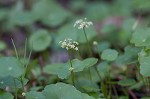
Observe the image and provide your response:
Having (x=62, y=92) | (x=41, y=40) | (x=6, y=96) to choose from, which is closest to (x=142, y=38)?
(x=62, y=92)

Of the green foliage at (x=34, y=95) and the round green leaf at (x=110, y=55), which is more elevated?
the round green leaf at (x=110, y=55)

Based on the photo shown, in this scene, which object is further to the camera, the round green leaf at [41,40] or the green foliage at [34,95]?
the round green leaf at [41,40]

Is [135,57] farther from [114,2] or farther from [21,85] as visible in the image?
[114,2]

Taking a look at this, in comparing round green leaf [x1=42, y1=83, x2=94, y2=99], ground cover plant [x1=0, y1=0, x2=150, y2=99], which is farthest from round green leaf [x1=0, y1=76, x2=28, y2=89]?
round green leaf [x1=42, y1=83, x2=94, y2=99]

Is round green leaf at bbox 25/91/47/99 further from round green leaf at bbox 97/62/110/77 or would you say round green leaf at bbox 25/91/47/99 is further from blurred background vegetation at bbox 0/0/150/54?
blurred background vegetation at bbox 0/0/150/54

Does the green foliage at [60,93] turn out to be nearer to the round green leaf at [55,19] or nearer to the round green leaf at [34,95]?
the round green leaf at [34,95]

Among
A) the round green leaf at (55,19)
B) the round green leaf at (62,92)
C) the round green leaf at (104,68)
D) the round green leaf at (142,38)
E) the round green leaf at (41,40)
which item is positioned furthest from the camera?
the round green leaf at (55,19)

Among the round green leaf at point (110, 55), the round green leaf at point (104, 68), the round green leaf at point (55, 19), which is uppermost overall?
the round green leaf at point (55, 19)

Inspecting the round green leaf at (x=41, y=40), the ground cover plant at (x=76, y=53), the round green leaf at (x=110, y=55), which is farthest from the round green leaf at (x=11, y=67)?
the round green leaf at (x=41, y=40)

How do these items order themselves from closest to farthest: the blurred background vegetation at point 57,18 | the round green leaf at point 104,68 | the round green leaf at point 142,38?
the round green leaf at point 142,38, the round green leaf at point 104,68, the blurred background vegetation at point 57,18
